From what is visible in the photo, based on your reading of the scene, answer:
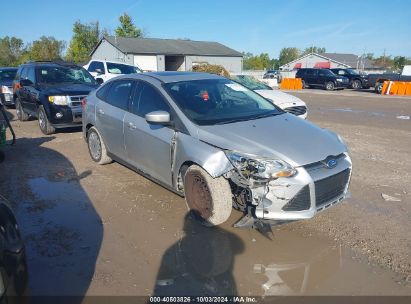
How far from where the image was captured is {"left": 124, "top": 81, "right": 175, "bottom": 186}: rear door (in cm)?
454

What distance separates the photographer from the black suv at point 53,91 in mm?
9031

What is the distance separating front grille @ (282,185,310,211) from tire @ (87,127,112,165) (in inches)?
147

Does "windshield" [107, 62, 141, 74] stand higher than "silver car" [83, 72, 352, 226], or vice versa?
"windshield" [107, 62, 141, 74]

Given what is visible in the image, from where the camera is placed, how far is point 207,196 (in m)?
3.99

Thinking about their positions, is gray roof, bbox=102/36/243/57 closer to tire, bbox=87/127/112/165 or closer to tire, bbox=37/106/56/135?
tire, bbox=37/106/56/135

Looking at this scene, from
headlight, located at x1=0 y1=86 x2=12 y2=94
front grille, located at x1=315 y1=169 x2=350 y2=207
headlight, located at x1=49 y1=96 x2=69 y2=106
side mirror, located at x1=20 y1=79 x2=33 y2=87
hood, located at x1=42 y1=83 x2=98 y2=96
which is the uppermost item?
side mirror, located at x1=20 y1=79 x2=33 y2=87

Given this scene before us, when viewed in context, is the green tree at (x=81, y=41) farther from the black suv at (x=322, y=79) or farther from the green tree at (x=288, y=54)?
the green tree at (x=288, y=54)

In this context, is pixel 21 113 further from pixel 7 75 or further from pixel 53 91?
→ pixel 7 75

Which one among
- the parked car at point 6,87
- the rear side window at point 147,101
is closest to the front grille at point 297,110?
the rear side window at point 147,101

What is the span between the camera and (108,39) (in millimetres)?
46938

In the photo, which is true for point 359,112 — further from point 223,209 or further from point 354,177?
point 223,209

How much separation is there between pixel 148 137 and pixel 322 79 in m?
27.6

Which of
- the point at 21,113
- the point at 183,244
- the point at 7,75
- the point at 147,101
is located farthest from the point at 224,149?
the point at 7,75

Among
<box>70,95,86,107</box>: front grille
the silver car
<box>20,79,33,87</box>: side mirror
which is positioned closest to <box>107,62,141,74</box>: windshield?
<box>20,79,33,87</box>: side mirror
